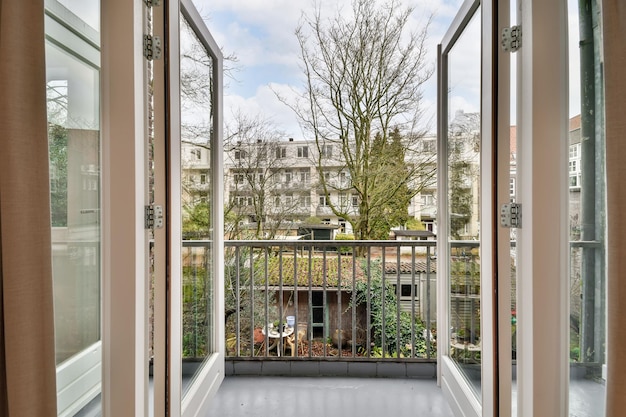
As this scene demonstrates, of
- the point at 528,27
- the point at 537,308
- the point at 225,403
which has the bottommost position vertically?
the point at 225,403

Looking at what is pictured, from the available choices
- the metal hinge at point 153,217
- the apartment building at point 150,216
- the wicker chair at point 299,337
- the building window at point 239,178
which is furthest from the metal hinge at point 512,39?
the wicker chair at point 299,337

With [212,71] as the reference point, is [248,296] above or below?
below

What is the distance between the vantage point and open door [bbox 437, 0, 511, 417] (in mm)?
1406

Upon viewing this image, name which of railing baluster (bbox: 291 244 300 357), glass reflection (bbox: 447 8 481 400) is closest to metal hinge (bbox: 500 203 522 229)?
glass reflection (bbox: 447 8 481 400)

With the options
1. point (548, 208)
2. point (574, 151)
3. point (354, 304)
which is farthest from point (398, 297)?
point (574, 151)

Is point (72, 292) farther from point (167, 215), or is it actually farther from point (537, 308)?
point (537, 308)

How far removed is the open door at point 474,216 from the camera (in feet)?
4.61

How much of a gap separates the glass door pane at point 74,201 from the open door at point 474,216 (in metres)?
1.58

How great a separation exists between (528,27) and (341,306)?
7.12 feet

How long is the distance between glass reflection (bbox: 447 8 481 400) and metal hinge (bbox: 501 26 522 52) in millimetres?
302

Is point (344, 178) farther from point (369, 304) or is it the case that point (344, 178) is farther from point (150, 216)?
point (150, 216)

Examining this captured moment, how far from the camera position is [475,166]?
5.80ft

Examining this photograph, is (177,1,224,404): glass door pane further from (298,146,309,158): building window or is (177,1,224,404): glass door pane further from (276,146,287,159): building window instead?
(298,146,309,158): building window

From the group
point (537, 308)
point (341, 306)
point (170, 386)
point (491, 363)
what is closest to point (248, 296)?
point (341, 306)
